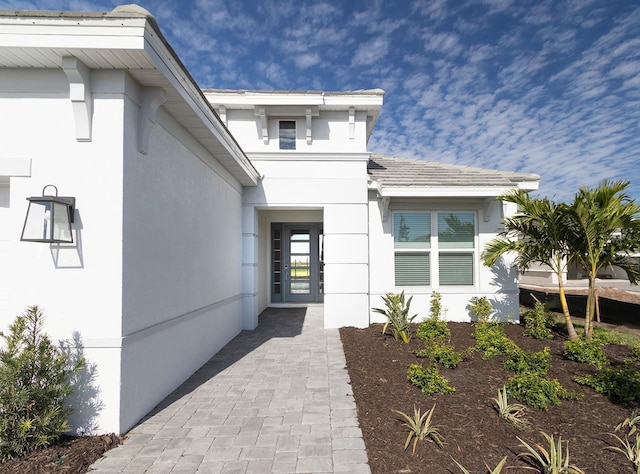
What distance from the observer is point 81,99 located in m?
3.09

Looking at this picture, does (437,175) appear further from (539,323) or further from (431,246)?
(539,323)

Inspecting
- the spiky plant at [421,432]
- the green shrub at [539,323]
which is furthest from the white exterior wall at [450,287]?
the spiky plant at [421,432]

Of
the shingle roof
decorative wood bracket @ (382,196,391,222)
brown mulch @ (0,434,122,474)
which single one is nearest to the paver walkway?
brown mulch @ (0,434,122,474)

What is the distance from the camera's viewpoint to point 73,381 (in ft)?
9.95

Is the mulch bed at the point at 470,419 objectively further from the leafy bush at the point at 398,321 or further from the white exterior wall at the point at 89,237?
the white exterior wall at the point at 89,237

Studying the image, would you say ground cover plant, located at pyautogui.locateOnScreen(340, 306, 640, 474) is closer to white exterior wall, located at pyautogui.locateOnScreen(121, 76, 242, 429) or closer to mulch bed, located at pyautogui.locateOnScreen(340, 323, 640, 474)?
mulch bed, located at pyautogui.locateOnScreen(340, 323, 640, 474)

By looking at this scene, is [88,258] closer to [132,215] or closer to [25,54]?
[132,215]

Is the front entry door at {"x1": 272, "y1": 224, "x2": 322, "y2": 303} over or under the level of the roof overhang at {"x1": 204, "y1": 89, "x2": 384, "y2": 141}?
under

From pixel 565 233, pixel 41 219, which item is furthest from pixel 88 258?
pixel 565 233

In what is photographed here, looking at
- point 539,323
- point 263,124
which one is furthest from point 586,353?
point 263,124

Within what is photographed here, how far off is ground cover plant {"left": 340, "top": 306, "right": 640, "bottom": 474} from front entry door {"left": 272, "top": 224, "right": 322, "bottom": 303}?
4.74 metres

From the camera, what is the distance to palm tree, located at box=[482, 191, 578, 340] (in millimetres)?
6098

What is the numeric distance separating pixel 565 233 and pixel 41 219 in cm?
795

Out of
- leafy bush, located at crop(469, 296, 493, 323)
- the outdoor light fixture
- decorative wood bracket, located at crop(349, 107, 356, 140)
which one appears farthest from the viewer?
decorative wood bracket, located at crop(349, 107, 356, 140)
